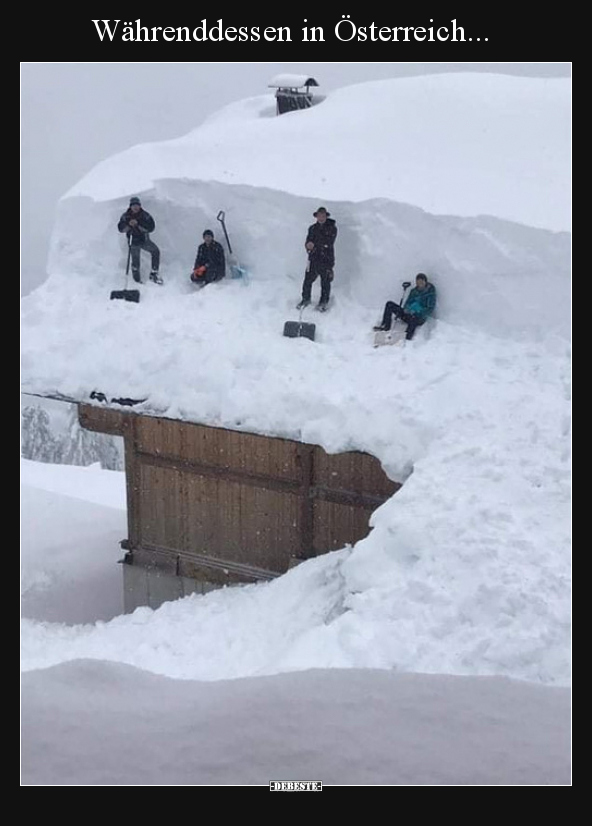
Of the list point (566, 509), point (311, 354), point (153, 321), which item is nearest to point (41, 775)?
point (566, 509)

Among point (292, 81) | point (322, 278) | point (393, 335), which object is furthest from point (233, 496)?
point (292, 81)

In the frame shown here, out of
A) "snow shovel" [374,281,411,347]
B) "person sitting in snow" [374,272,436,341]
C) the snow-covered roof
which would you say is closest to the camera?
"snow shovel" [374,281,411,347]

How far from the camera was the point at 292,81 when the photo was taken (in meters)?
15.9

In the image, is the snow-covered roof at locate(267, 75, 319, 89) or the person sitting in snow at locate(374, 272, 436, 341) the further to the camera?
the snow-covered roof at locate(267, 75, 319, 89)

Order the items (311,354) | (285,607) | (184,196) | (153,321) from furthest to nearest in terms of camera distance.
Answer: (184,196), (153,321), (311,354), (285,607)

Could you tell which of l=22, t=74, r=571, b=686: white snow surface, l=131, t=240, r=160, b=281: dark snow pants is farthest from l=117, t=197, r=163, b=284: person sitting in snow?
l=22, t=74, r=571, b=686: white snow surface

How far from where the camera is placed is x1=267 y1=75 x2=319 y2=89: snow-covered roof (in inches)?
627

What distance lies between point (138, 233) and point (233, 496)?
4.27 metres

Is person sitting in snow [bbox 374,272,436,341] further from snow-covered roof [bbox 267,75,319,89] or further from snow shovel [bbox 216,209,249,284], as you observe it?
snow-covered roof [bbox 267,75,319,89]

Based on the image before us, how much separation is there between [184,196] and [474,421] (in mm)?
6411

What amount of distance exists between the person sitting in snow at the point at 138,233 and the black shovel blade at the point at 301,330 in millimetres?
2581

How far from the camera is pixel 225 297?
12.7 m

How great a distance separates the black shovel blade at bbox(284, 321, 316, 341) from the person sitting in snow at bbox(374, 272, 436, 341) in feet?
2.83

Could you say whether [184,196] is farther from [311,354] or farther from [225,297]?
[311,354]
